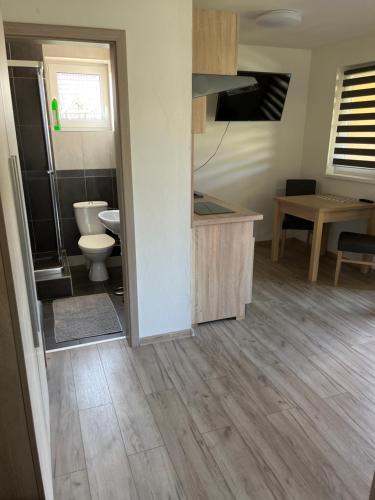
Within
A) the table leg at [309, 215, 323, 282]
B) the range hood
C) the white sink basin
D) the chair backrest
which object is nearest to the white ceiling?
the range hood

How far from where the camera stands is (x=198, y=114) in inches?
105

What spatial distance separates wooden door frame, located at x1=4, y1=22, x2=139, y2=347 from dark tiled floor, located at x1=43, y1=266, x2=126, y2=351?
0.67ft

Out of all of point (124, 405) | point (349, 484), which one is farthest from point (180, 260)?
point (349, 484)

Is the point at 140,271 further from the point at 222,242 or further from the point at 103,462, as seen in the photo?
the point at 103,462

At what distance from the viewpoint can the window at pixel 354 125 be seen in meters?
4.12

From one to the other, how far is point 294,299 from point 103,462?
2.36 m

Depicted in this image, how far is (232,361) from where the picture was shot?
2.60 m

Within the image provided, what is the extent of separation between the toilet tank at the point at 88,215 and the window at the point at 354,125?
2.89 m

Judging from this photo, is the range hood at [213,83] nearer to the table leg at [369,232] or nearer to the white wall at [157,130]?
the white wall at [157,130]

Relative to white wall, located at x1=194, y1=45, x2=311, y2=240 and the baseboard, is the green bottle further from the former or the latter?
the baseboard

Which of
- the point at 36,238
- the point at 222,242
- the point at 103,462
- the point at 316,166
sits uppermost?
the point at 316,166

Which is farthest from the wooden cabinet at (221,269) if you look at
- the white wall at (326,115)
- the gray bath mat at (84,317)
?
the white wall at (326,115)

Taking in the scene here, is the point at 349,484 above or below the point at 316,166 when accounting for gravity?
below

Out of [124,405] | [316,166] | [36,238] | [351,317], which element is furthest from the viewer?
[316,166]
